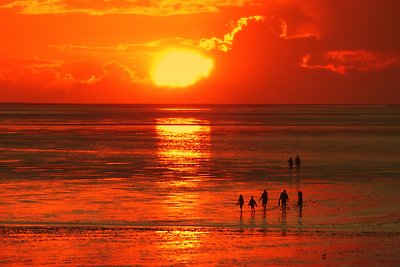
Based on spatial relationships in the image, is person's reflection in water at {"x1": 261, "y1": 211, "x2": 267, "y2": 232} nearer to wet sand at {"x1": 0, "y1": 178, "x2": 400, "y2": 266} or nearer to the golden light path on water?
wet sand at {"x1": 0, "y1": 178, "x2": 400, "y2": 266}

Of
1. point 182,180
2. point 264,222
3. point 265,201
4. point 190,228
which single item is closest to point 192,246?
point 190,228

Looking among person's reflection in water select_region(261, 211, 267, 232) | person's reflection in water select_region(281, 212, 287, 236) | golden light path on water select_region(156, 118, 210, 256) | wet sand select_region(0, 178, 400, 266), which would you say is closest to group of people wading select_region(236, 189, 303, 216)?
wet sand select_region(0, 178, 400, 266)

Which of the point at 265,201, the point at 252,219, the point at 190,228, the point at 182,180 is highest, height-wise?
the point at 182,180

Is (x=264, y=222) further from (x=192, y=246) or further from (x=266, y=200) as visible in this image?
(x=192, y=246)

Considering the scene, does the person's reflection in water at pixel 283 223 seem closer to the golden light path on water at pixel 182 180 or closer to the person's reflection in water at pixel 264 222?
the person's reflection in water at pixel 264 222

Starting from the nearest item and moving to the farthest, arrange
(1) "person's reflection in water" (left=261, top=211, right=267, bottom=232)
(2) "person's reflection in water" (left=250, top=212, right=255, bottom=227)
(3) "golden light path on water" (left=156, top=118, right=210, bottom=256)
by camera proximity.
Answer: (3) "golden light path on water" (left=156, top=118, right=210, bottom=256), (1) "person's reflection in water" (left=261, top=211, right=267, bottom=232), (2) "person's reflection in water" (left=250, top=212, right=255, bottom=227)

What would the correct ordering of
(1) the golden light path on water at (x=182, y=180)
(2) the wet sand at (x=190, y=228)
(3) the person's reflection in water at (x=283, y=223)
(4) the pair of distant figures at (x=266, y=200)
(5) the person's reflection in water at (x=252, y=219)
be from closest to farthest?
(2) the wet sand at (x=190, y=228) < (1) the golden light path on water at (x=182, y=180) < (3) the person's reflection in water at (x=283, y=223) < (5) the person's reflection in water at (x=252, y=219) < (4) the pair of distant figures at (x=266, y=200)

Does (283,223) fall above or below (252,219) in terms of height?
below

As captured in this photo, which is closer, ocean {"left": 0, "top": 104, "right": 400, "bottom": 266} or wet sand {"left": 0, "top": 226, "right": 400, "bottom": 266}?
wet sand {"left": 0, "top": 226, "right": 400, "bottom": 266}

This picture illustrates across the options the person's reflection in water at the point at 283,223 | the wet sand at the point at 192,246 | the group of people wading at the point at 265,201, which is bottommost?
the wet sand at the point at 192,246

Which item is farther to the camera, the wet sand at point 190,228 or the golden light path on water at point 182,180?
the golden light path on water at point 182,180

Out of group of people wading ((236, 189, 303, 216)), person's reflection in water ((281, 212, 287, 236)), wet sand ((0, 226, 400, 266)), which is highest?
group of people wading ((236, 189, 303, 216))

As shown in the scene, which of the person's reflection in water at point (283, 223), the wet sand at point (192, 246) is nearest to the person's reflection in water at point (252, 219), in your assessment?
the wet sand at point (192, 246)

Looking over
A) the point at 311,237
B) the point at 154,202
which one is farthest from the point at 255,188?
the point at 311,237
